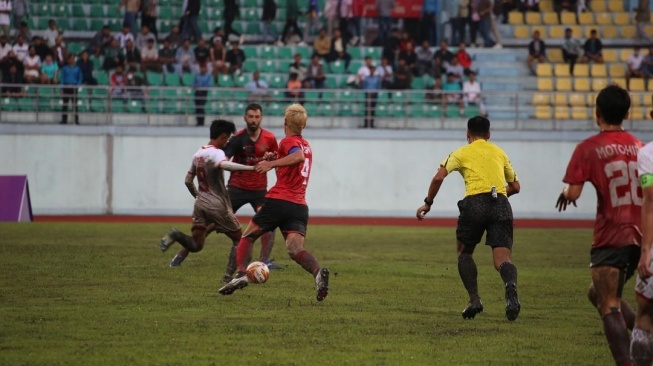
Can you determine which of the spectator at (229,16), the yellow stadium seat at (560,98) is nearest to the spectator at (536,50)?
the yellow stadium seat at (560,98)

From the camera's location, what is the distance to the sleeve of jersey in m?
7.87

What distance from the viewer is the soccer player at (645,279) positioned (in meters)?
7.29

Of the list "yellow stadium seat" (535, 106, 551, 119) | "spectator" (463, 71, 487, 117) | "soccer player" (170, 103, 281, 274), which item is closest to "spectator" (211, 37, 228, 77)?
"spectator" (463, 71, 487, 117)

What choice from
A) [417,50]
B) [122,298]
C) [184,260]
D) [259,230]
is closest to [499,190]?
[259,230]

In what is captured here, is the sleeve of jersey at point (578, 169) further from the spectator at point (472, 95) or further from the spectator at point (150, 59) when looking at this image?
the spectator at point (150, 59)

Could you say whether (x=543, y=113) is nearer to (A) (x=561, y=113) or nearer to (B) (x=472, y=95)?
(A) (x=561, y=113)

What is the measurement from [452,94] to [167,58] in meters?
7.55

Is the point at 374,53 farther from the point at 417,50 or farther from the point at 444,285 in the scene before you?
the point at 444,285

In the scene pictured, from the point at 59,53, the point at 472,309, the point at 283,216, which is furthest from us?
the point at 59,53

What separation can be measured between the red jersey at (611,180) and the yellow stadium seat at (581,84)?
26.1 meters

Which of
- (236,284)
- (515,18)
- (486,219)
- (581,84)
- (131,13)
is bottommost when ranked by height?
(236,284)

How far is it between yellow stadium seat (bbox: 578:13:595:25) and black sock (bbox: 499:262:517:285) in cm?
2620

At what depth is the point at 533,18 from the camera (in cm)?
3641

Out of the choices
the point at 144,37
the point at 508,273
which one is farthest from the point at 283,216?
the point at 144,37
